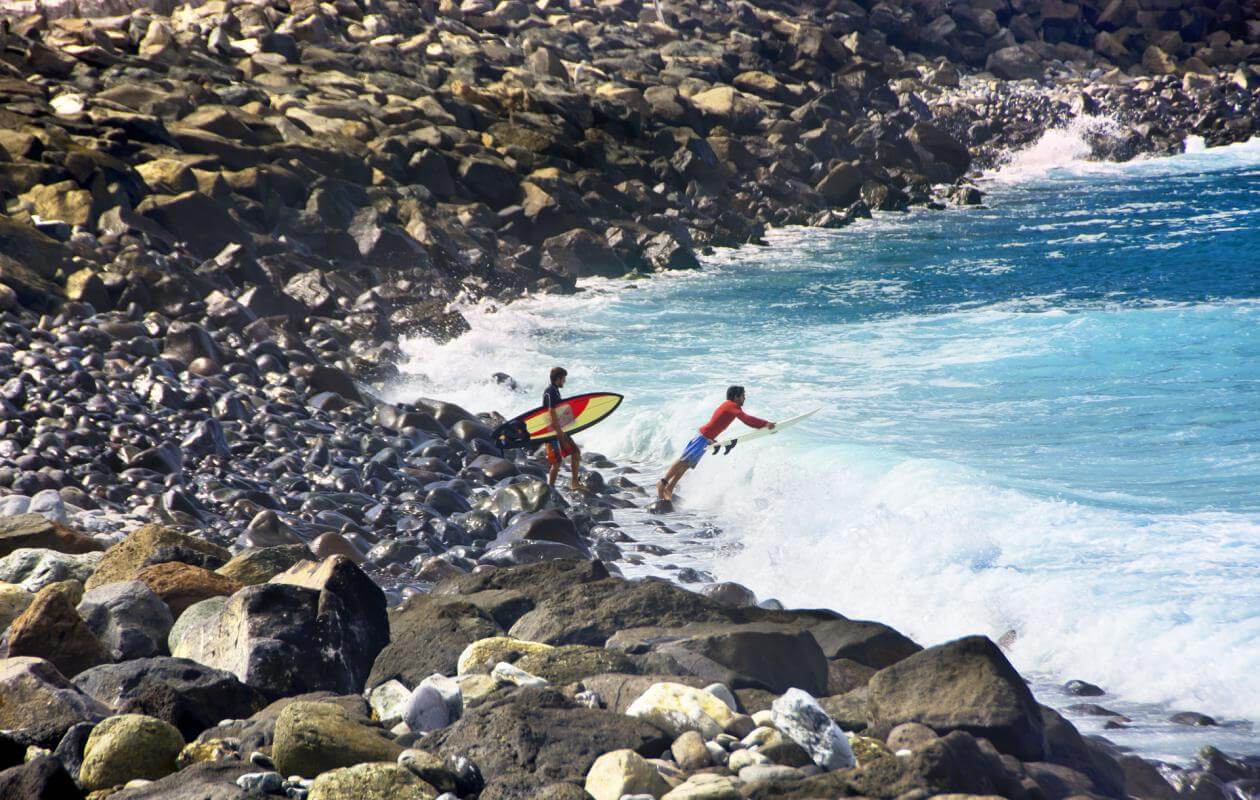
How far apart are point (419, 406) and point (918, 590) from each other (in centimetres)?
660

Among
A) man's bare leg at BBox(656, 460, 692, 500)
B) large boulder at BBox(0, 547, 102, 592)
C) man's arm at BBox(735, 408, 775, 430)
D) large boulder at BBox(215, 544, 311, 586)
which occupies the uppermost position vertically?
large boulder at BBox(215, 544, 311, 586)

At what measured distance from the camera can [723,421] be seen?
40.1ft

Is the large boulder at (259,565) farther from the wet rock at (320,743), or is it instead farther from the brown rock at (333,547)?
the wet rock at (320,743)

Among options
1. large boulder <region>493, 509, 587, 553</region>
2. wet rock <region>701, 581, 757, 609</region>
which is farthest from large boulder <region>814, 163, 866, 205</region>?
wet rock <region>701, 581, 757, 609</region>

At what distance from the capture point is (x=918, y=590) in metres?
9.06

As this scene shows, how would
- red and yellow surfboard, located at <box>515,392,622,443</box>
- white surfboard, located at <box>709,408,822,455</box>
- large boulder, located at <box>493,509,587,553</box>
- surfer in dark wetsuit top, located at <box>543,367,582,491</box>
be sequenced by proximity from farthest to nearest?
red and yellow surfboard, located at <box>515,392,622,443</box>
white surfboard, located at <box>709,408,822,455</box>
surfer in dark wetsuit top, located at <box>543,367,582,491</box>
large boulder, located at <box>493,509,587,553</box>

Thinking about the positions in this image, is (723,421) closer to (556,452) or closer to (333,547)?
(556,452)

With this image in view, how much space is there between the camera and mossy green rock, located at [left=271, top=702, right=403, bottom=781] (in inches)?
171

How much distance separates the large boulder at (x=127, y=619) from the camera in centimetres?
584

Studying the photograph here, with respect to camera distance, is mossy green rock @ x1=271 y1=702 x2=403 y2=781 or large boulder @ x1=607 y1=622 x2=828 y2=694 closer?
mossy green rock @ x1=271 y1=702 x2=403 y2=781

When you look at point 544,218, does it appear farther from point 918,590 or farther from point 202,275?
point 918,590

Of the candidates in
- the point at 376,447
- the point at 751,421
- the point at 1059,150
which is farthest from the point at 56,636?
the point at 1059,150

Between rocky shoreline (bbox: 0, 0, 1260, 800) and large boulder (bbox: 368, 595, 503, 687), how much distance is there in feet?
0.10

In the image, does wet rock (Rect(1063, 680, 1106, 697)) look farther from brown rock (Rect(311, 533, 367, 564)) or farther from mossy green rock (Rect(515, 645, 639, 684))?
brown rock (Rect(311, 533, 367, 564))
